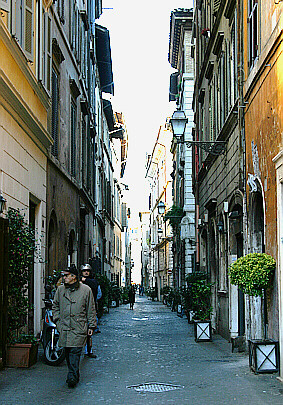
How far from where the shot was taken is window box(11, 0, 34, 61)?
35.3ft

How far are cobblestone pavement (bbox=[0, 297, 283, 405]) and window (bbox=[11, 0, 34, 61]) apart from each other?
539 cm

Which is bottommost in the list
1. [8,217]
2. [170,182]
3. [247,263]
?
[247,263]

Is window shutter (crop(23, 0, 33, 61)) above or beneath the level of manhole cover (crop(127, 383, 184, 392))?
above

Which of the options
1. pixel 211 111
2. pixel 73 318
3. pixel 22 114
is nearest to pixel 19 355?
pixel 73 318

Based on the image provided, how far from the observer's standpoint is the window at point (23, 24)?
35.3 ft

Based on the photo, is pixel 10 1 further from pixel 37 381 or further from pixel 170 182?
pixel 170 182

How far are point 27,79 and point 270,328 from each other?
20.2 ft

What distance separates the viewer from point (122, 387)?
351 inches

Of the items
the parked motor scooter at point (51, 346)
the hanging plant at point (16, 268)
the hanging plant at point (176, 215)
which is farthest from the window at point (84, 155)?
the hanging plant at point (16, 268)

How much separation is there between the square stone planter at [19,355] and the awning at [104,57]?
2431cm

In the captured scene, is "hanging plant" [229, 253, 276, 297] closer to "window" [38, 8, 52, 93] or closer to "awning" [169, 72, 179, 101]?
"window" [38, 8, 52, 93]

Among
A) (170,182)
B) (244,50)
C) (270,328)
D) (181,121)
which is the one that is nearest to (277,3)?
(244,50)

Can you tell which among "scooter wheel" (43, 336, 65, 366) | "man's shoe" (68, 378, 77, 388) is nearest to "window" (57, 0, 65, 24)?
"scooter wheel" (43, 336, 65, 366)

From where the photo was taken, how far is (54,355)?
10695 mm
